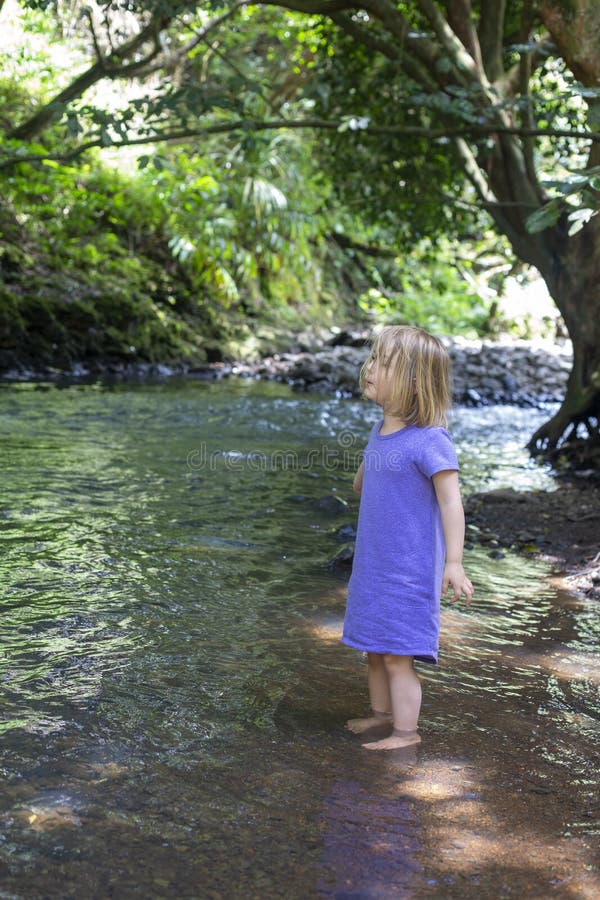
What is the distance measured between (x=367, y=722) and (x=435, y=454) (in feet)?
2.81

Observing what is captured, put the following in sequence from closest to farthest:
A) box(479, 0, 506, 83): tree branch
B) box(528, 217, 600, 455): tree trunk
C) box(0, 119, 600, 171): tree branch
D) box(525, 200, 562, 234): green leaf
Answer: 1. box(525, 200, 562, 234): green leaf
2. box(0, 119, 600, 171): tree branch
3. box(528, 217, 600, 455): tree trunk
4. box(479, 0, 506, 83): tree branch

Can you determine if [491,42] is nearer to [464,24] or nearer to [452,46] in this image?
[464,24]

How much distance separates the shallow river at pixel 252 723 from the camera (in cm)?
205

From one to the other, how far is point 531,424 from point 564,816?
31.4 ft

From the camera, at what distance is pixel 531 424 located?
1158cm

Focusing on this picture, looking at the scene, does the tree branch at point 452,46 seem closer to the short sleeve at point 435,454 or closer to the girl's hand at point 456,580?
the short sleeve at point 435,454

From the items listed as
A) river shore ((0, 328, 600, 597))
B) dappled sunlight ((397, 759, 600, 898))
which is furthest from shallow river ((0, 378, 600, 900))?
river shore ((0, 328, 600, 597))

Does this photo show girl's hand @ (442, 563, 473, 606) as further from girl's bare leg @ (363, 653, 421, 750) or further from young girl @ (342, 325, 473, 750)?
girl's bare leg @ (363, 653, 421, 750)

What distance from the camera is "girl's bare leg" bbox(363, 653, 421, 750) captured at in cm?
277

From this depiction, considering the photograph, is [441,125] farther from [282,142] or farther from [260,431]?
[282,142]

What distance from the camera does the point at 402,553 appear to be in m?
2.96

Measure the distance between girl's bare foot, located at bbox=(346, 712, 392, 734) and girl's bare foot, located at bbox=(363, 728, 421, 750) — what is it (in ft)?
0.24

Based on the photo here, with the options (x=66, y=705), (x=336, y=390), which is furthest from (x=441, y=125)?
(x=66, y=705)

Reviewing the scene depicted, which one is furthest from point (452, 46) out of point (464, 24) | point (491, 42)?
point (491, 42)
